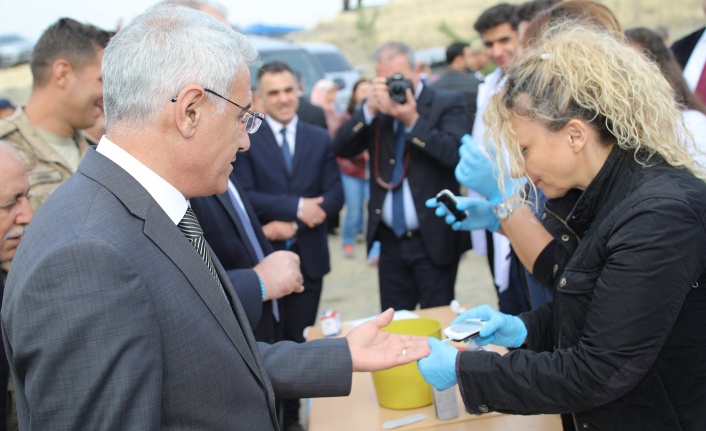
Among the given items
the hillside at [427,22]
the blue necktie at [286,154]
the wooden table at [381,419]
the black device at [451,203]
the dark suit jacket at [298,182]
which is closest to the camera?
the wooden table at [381,419]

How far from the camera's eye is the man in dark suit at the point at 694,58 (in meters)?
3.06

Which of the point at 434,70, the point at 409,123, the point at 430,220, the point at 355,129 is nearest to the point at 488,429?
the point at 430,220

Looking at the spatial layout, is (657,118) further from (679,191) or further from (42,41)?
(42,41)

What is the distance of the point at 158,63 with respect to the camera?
1.19 metres

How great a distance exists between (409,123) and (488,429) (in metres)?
2.04

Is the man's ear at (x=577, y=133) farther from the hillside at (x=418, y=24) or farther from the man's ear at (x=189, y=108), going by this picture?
the hillside at (x=418, y=24)

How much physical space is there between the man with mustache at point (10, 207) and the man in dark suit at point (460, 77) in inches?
129

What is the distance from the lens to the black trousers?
3.52 metres

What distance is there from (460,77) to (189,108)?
511 centimetres

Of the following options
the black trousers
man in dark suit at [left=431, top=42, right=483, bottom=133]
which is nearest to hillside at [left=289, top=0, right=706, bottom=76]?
man in dark suit at [left=431, top=42, right=483, bottom=133]

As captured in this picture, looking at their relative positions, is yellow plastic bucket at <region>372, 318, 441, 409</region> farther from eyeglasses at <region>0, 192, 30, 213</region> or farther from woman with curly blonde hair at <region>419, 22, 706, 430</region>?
eyeglasses at <region>0, 192, 30, 213</region>

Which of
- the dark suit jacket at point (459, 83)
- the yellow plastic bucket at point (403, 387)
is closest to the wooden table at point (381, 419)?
the yellow plastic bucket at point (403, 387)

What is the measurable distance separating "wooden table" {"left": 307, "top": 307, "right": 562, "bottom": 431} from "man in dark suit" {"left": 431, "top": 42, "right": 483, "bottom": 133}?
2990mm

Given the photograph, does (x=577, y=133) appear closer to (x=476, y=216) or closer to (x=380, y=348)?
(x=380, y=348)
